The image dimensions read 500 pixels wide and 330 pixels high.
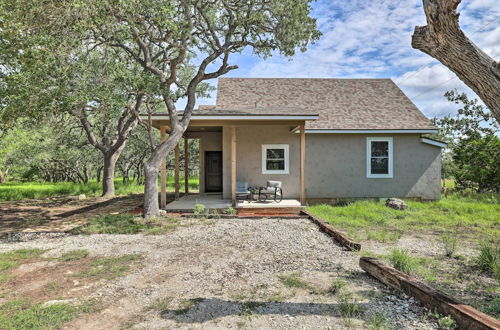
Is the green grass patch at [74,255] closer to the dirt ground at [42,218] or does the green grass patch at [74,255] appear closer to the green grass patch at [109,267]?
the green grass patch at [109,267]

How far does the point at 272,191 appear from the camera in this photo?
10172 millimetres

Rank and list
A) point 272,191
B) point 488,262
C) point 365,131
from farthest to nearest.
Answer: point 365,131, point 272,191, point 488,262

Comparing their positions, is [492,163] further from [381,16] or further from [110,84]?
[110,84]

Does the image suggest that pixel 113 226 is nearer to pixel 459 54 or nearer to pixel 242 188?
pixel 242 188

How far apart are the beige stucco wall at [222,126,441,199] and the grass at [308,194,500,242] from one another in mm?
785

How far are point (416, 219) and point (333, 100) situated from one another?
705cm

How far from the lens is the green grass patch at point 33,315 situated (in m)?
2.75

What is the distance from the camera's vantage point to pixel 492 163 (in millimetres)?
13102

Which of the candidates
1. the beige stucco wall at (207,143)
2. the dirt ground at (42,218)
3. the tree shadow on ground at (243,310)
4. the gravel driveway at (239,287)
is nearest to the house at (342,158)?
the beige stucco wall at (207,143)

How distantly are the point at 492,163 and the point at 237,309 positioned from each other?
15.4 meters

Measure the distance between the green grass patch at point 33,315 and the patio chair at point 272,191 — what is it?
7.38m

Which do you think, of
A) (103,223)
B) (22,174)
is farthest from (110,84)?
(22,174)

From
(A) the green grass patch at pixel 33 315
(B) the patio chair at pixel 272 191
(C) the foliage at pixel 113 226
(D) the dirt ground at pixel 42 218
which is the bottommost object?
(D) the dirt ground at pixel 42 218

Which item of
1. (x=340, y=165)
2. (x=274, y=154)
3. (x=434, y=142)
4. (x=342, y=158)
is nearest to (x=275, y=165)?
(x=274, y=154)
